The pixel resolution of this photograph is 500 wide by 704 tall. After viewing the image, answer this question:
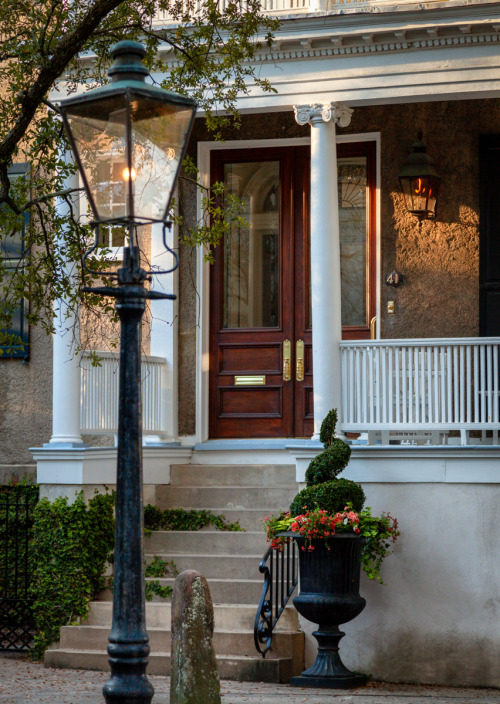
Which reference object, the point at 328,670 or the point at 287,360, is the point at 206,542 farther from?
the point at 287,360

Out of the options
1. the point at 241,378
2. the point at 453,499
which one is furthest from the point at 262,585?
the point at 241,378

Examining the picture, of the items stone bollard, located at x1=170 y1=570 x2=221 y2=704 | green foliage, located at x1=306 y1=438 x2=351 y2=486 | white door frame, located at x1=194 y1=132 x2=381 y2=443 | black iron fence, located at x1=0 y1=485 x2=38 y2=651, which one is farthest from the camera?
white door frame, located at x1=194 y1=132 x2=381 y2=443

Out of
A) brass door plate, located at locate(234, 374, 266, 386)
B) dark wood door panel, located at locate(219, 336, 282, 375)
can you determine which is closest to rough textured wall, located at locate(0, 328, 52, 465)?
dark wood door panel, located at locate(219, 336, 282, 375)

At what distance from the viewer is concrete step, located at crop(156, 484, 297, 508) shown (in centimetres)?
1073

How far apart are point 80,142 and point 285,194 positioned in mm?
6943

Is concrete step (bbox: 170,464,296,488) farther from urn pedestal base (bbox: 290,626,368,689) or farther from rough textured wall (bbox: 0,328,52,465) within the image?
urn pedestal base (bbox: 290,626,368,689)

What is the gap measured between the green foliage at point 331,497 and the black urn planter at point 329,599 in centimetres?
28

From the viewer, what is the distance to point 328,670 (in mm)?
8836

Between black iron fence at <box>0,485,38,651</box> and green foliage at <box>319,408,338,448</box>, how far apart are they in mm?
3123

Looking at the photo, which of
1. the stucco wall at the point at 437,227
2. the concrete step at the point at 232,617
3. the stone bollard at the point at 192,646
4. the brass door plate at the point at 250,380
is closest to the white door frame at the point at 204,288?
the stucco wall at the point at 437,227

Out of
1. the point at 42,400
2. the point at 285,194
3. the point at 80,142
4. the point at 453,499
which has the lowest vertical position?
the point at 453,499

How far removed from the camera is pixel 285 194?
39.6 ft

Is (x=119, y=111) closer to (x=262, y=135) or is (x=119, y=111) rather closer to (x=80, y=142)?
Result: (x=80, y=142)

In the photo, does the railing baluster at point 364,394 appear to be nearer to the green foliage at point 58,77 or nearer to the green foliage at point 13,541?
the green foliage at point 58,77
